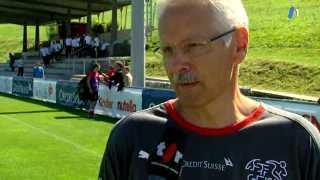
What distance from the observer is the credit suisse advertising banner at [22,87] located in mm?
34625

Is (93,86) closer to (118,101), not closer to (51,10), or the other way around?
(118,101)

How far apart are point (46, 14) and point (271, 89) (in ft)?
124

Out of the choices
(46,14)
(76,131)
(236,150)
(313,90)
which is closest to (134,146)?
(236,150)

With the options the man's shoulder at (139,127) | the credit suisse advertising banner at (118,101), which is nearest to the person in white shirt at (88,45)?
the credit suisse advertising banner at (118,101)

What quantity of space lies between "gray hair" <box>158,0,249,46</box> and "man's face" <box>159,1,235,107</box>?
20mm

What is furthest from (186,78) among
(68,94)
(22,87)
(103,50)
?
(103,50)

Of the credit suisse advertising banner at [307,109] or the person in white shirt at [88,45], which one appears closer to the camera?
the credit suisse advertising banner at [307,109]

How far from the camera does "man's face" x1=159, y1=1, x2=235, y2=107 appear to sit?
2.35m

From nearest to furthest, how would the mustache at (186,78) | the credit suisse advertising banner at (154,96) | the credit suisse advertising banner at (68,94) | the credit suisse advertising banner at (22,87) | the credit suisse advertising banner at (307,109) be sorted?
the mustache at (186,78), the credit suisse advertising banner at (307,109), the credit suisse advertising banner at (154,96), the credit suisse advertising banner at (68,94), the credit suisse advertising banner at (22,87)

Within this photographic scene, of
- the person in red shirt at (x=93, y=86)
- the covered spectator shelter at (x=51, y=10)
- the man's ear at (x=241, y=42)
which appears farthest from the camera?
the covered spectator shelter at (x=51, y=10)

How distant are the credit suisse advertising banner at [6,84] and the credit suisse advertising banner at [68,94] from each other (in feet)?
31.5

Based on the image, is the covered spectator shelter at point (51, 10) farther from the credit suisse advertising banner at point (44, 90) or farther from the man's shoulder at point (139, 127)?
the man's shoulder at point (139, 127)

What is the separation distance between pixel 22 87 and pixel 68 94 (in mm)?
8205

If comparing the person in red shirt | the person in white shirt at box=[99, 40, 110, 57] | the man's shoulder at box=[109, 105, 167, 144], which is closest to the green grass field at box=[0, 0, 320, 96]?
the person in red shirt
